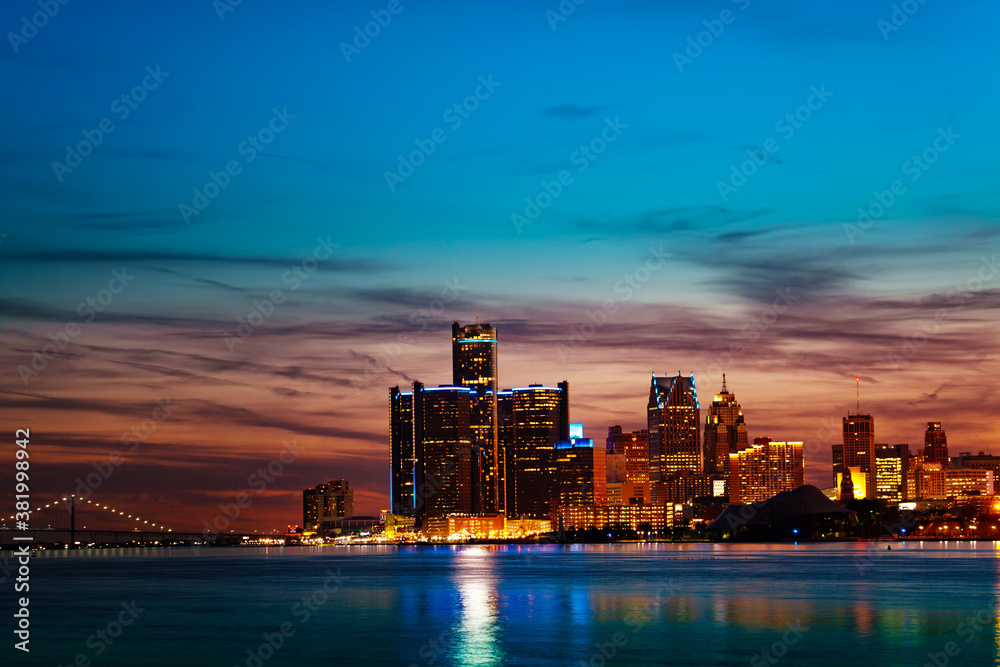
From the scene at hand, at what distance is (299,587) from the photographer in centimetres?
11294

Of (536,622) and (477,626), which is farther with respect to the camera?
(536,622)

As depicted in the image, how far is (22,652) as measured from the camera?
191ft

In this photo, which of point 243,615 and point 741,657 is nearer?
point 741,657

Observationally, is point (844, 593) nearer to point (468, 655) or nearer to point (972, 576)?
point (972, 576)

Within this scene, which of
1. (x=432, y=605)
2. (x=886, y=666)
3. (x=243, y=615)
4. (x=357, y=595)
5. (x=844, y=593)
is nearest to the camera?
(x=886, y=666)

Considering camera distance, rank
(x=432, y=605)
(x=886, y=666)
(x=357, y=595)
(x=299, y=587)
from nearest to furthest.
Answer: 1. (x=886, y=666)
2. (x=432, y=605)
3. (x=357, y=595)
4. (x=299, y=587)

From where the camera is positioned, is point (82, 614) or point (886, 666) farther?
point (82, 614)

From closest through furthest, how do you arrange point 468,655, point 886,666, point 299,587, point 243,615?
point 886,666 < point 468,655 < point 243,615 < point 299,587

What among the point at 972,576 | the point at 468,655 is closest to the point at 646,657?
the point at 468,655

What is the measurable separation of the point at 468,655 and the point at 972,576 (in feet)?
267

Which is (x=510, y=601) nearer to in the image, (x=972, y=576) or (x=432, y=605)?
(x=432, y=605)

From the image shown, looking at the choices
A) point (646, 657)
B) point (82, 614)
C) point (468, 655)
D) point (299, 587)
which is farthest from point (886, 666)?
point (299, 587)

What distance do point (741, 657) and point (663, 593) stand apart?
1632 inches

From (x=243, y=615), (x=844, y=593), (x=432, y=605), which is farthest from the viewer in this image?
(x=844, y=593)
